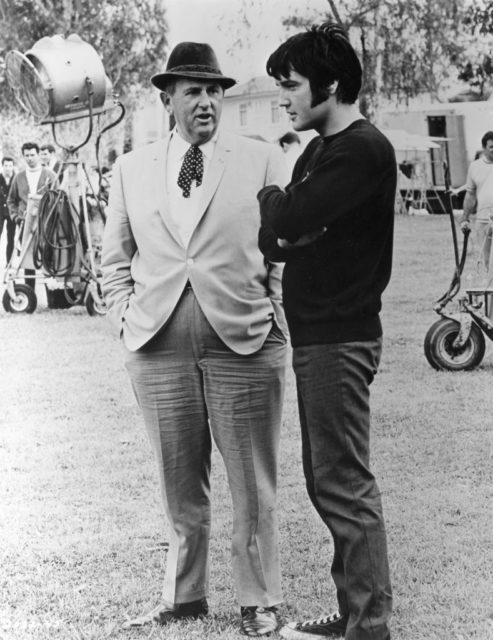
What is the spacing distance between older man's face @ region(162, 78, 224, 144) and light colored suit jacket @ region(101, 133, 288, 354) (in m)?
0.06

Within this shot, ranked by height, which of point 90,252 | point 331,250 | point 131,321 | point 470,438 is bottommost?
point 470,438

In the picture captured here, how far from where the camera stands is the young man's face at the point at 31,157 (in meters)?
5.42

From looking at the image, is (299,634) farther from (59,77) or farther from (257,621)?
(59,77)

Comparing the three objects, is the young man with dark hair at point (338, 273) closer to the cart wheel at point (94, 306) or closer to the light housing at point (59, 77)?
the light housing at point (59, 77)

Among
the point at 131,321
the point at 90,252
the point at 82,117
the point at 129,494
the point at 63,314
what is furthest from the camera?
the point at 63,314

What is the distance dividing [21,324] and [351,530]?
166 inches

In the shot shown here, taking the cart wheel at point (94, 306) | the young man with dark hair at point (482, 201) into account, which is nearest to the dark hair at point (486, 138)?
the young man with dark hair at point (482, 201)

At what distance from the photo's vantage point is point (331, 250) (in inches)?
80.0

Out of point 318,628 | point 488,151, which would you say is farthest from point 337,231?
point 488,151

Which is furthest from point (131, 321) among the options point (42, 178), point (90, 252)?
point (90, 252)

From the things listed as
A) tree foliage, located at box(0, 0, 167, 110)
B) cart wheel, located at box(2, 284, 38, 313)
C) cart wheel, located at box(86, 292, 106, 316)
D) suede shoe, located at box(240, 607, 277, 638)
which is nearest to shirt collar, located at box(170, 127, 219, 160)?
suede shoe, located at box(240, 607, 277, 638)

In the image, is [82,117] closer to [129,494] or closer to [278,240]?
[129,494]

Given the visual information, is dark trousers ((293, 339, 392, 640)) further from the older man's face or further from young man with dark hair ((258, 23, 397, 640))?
the older man's face

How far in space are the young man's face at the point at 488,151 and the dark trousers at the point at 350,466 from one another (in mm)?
2166
